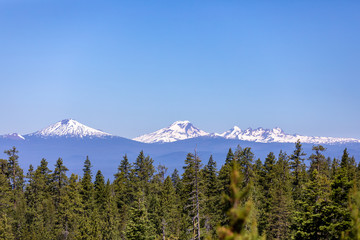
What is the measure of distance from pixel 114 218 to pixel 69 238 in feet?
23.8

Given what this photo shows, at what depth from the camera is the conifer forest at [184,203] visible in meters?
25.1

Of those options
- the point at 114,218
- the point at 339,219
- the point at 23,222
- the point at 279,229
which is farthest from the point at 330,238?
the point at 23,222

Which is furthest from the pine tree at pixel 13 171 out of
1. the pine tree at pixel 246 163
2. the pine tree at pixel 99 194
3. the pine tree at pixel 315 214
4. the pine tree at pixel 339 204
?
the pine tree at pixel 339 204

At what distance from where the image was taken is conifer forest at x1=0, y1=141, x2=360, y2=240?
25.1m

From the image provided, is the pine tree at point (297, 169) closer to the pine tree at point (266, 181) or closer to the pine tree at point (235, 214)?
the pine tree at point (266, 181)

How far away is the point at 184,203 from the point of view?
175ft

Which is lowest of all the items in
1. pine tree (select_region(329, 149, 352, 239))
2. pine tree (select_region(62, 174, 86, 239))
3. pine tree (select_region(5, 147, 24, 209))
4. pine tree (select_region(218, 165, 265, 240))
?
pine tree (select_region(62, 174, 86, 239))

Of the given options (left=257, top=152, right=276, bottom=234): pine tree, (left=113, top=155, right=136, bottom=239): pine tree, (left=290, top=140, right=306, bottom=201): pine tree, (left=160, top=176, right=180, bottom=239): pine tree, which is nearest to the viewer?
(left=257, top=152, right=276, bottom=234): pine tree

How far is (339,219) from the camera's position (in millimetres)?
23875

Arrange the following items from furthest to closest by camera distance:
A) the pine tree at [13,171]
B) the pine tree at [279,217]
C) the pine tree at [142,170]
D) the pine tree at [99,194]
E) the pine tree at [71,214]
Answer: the pine tree at [142,170], the pine tree at [13,171], the pine tree at [99,194], the pine tree at [71,214], the pine tree at [279,217]

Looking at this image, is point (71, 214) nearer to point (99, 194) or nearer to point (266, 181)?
point (99, 194)

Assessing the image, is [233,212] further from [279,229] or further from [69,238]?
[69,238]

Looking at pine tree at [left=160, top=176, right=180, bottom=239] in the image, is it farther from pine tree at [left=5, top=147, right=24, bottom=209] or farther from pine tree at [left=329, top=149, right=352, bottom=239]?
pine tree at [left=5, top=147, right=24, bottom=209]

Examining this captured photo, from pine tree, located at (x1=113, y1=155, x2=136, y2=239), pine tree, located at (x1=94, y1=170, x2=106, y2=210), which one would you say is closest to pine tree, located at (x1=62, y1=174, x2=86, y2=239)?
pine tree, located at (x1=94, y1=170, x2=106, y2=210)
